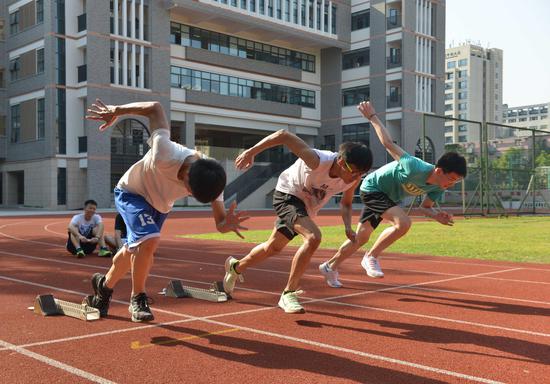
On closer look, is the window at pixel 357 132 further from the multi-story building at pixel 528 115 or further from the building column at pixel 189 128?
the multi-story building at pixel 528 115

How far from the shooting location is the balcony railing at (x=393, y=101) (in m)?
47.1

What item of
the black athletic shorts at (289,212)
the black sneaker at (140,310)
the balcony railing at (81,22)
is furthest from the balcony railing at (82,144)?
the black sneaker at (140,310)

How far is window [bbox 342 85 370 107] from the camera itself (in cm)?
4897

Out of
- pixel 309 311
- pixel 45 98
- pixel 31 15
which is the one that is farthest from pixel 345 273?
pixel 31 15

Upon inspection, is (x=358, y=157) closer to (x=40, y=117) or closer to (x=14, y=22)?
(x=40, y=117)

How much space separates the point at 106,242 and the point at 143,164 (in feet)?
22.1

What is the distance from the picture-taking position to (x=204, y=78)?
43000mm

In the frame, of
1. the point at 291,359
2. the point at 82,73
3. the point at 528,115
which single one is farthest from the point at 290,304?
the point at 528,115

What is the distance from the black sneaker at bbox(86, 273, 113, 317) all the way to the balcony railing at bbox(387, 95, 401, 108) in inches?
1728

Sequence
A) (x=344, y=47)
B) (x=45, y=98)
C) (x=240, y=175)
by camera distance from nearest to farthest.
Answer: (x=45, y=98) < (x=240, y=175) < (x=344, y=47)

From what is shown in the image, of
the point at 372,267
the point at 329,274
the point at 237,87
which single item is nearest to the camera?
the point at 372,267

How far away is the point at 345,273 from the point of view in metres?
8.84

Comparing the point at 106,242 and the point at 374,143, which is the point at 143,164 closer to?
the point at 106,242

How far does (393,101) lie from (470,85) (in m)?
90.9
